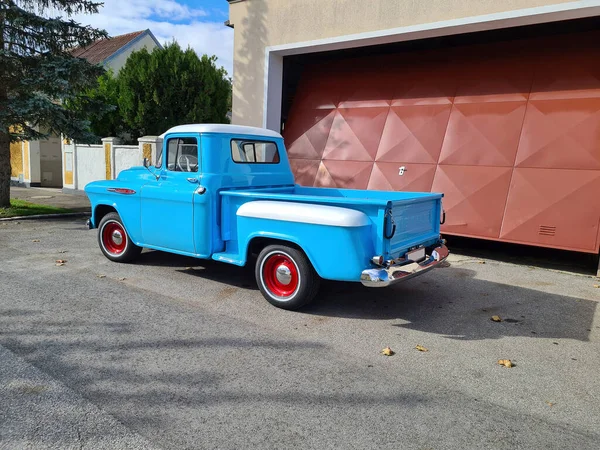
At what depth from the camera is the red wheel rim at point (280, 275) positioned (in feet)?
16.4

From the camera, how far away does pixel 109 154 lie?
14.7m

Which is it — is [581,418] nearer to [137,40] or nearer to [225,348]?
[225,348]

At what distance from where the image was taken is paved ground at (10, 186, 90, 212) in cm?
1325

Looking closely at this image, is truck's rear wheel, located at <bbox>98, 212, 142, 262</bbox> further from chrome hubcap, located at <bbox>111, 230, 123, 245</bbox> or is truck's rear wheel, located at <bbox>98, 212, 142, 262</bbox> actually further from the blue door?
the blue door

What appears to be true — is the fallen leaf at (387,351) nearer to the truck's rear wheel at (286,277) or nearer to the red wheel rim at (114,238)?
the truck's rear wheel at (286,277)

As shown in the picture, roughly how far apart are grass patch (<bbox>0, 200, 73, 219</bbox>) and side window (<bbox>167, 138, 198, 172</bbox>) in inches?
267

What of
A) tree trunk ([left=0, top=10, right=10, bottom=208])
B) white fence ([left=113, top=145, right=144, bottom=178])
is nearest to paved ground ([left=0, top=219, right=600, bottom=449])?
tree trunk ([left=0, top=10, right=10, bottom=208])

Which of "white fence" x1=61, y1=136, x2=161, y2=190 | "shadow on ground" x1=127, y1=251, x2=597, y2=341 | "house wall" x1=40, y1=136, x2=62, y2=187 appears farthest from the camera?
"house wall" x1=40, y1=136, x2=62, y2=187

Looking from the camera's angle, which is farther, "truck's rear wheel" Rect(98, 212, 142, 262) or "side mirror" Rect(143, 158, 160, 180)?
"truck's rear wheel" Rect(98, 212, 142, 262)

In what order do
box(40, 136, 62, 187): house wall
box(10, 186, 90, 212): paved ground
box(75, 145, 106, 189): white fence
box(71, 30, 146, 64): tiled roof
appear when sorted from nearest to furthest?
box(10, 186, 90, 212): paved ground
box(75, 145, 106, 189): white fence
box(40, 136, 62, 187): house wall
box(71, 30, 146, 64): tiled roof

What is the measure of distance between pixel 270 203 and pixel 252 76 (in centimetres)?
680

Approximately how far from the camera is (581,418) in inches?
121

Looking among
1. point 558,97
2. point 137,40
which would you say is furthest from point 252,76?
point 137,40

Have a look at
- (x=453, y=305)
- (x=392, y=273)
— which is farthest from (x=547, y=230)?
(x=392, y=273)
